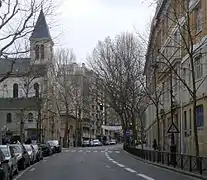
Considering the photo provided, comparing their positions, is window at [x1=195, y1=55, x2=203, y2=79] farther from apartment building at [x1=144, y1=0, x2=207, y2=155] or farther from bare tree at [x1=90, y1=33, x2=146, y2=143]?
bare tree at [x1=90, y1=33, x2=146, y2=143]

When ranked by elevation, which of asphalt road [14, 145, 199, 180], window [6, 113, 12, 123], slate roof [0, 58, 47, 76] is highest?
slate roof [0, 58, 47, 76]

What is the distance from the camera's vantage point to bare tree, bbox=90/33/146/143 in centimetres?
6275

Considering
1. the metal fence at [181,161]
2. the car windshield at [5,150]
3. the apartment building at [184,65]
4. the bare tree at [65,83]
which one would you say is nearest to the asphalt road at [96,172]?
the metal fence at [181,161]

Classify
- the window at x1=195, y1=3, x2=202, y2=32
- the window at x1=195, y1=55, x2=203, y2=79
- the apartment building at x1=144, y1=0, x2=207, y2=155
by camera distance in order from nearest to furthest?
the apartment building at x1=144, y1=0, x2=207, y2=155
the window at x1=195, y1=3, x2=202, y2=32
the window at x1=195, y1=55, x2=203, y2=79

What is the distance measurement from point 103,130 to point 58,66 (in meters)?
76.1

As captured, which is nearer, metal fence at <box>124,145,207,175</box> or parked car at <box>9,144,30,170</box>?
metal fence at <box>124,145,207,175</box>

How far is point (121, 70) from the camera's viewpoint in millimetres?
64938

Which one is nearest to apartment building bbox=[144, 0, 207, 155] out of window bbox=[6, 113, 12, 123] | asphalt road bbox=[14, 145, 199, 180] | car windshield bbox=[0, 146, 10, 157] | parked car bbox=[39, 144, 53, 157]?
asphalt road bbox=[14, 145, 199, 180]

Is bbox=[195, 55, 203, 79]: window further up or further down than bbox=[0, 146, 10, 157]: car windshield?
further up

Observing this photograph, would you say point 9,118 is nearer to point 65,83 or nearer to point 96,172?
point 65,83

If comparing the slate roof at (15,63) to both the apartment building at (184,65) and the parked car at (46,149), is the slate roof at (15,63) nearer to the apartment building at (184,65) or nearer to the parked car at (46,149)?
the parked car at (46,149)

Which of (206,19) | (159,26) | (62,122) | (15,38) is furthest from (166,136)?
(62,122)

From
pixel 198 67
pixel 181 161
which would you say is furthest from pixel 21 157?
pixel 198 67

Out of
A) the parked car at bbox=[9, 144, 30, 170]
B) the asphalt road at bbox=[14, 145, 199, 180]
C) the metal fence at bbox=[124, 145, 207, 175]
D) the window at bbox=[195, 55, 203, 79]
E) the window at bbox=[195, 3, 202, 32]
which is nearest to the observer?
the metal fence at bbox=[124, 145, 207, 175]
